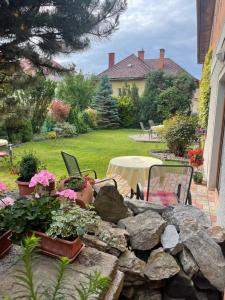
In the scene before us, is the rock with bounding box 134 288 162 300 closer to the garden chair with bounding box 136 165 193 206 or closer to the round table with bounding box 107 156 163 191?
the garden chair with bounding box 136 165 193 206

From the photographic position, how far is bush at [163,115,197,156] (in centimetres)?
936

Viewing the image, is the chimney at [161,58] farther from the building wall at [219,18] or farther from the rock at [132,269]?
the rock at [132,269]

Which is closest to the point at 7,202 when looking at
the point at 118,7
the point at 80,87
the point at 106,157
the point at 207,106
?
the point at 118,7

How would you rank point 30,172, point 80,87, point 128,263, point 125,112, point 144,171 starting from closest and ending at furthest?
point 128,263
point 30,172
point 144,171
point 80,87
point 125,112

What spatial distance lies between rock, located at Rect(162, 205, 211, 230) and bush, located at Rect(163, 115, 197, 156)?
6.26 metres

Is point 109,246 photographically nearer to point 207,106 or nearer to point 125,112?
point 207,106

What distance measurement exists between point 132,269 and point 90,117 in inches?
588

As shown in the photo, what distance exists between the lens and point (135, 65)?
24984 millimetres

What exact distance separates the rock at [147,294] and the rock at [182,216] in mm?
732

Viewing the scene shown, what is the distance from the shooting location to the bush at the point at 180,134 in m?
9.36

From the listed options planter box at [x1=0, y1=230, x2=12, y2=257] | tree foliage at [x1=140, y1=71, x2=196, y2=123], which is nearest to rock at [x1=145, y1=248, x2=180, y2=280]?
planter box at [x1=0, y1=230, x2=12, y2=257]

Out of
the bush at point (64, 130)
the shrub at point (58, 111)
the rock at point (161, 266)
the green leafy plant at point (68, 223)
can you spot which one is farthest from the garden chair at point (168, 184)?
the shrub at point (58, 111)

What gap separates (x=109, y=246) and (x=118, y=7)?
8.57ft

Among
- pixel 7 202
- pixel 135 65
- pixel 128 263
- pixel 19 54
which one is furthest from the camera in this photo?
pixel 135 65
